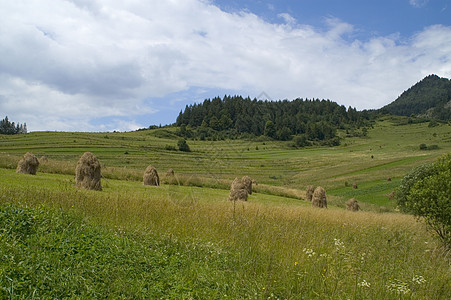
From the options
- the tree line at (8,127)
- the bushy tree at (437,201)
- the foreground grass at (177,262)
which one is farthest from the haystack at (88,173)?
the tree line at (8,127)

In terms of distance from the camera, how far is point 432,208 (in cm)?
1145

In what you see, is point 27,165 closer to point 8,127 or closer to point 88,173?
point 88,173

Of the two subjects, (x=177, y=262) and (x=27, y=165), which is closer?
(x=177, y=262)

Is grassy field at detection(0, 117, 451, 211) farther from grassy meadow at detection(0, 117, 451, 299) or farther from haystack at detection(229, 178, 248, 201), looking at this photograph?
grassy meadow at detection(0, 117, 451, 299)

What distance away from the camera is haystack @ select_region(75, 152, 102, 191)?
1551cm

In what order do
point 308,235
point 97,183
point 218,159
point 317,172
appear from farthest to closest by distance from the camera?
point 317,172 < point 97,183 < point 218,159 < point 308,235

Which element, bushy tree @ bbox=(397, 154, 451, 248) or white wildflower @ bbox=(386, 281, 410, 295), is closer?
white wildflower @ bbox=(386, 281, 410, 295)

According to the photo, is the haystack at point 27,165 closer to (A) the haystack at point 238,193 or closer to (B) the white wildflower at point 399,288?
(A) the haystack at point 238,193

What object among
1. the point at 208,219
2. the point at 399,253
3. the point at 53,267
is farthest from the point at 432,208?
the point at 53,267

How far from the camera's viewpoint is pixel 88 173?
51.8ft

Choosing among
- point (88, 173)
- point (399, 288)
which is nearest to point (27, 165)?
point (88, 173)

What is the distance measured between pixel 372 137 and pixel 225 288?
138381 millimetres

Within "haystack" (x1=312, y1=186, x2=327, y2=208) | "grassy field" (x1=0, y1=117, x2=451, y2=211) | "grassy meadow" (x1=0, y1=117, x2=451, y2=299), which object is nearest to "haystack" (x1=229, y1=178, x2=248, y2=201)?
"haystack" (x1=312, y1=186, x2=327, y2=208)

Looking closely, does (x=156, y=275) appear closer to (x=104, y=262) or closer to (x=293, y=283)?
(x=104, y=262)
